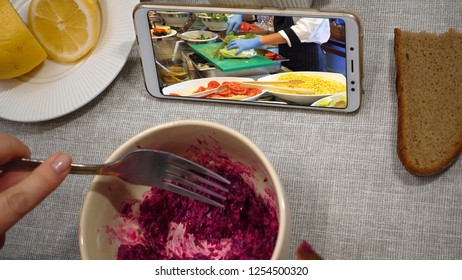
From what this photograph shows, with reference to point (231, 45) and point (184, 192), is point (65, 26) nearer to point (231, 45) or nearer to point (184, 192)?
point (231, 45)

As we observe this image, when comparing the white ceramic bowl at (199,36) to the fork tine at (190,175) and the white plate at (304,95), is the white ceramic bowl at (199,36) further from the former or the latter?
the fork tine at (190,175)

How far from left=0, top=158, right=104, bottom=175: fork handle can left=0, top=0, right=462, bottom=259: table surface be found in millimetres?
168

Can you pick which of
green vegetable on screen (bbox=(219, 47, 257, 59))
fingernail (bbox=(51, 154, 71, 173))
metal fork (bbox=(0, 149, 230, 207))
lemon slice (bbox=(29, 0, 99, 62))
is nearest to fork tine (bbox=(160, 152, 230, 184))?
metal fork (bbox=(0, 149, 230, 207))

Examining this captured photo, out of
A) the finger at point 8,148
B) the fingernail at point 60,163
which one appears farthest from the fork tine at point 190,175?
the finger at point 8,148

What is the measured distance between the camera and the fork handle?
603 mm

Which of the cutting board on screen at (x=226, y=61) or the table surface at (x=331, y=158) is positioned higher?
the cutting board on screen at (x=226, y=61)

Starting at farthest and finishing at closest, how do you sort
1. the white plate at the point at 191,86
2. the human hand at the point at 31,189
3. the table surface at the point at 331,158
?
1. the white plate at the point at 191,86
2. the table surface at the point at 331,158
3. the human hand at the point at 31,189

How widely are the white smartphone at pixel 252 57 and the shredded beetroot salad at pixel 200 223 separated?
156mm

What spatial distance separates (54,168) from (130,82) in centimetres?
32

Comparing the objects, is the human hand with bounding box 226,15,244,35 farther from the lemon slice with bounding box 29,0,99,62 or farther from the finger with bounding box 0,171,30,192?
the finger with bounding box 0,171,30,192

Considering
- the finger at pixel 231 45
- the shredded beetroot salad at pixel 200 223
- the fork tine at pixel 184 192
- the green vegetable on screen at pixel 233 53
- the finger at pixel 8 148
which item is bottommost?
the shredded beetroot salad at pixel 200 223

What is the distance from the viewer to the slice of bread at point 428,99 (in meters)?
0.67

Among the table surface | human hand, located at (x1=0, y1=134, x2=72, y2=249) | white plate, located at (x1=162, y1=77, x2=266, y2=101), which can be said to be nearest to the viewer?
human hand, located at (x1=0, y1=134, x2=72, y2=249)
